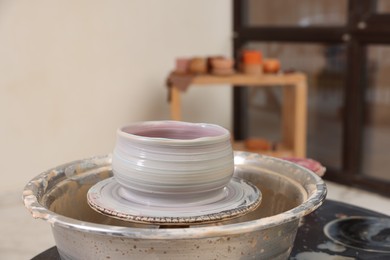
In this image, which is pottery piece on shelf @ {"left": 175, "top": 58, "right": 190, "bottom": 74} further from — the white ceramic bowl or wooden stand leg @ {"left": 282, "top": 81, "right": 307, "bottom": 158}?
the white ceramic bowl

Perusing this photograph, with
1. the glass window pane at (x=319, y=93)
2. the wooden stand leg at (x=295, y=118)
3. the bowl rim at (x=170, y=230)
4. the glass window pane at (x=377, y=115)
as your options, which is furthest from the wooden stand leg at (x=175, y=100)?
the bowl rim at (x=170, y=230)

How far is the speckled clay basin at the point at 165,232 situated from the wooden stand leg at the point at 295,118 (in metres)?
1.49

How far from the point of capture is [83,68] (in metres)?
2.41

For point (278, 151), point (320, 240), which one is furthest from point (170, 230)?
point (278, 151)

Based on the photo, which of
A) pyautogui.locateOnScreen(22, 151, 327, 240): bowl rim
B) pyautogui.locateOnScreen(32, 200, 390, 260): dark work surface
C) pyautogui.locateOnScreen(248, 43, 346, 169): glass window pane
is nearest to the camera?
pyautogui.locateOnScreen(22, 151, 327, 240): bowl rim

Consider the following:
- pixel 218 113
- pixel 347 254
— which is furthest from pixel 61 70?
pixel 347 254

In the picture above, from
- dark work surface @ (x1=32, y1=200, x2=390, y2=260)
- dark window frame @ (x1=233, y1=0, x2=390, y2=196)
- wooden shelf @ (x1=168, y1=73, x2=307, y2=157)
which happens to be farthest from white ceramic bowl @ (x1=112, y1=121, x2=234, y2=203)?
dark window frame @ (x1=233, y1=0, x2=390, y2=196)

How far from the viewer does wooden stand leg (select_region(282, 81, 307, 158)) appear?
2.36 meters

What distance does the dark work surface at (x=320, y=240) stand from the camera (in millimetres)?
876

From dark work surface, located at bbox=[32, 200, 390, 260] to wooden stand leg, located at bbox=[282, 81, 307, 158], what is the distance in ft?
4.13

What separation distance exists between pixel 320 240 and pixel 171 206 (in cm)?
31

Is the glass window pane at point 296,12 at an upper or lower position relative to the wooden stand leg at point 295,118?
upper

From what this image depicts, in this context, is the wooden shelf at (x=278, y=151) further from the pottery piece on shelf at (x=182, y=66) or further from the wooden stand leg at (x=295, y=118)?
the pottery piece on shelf at (x=182, y=66)

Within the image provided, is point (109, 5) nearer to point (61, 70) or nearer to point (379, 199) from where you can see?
point (61, 70)
